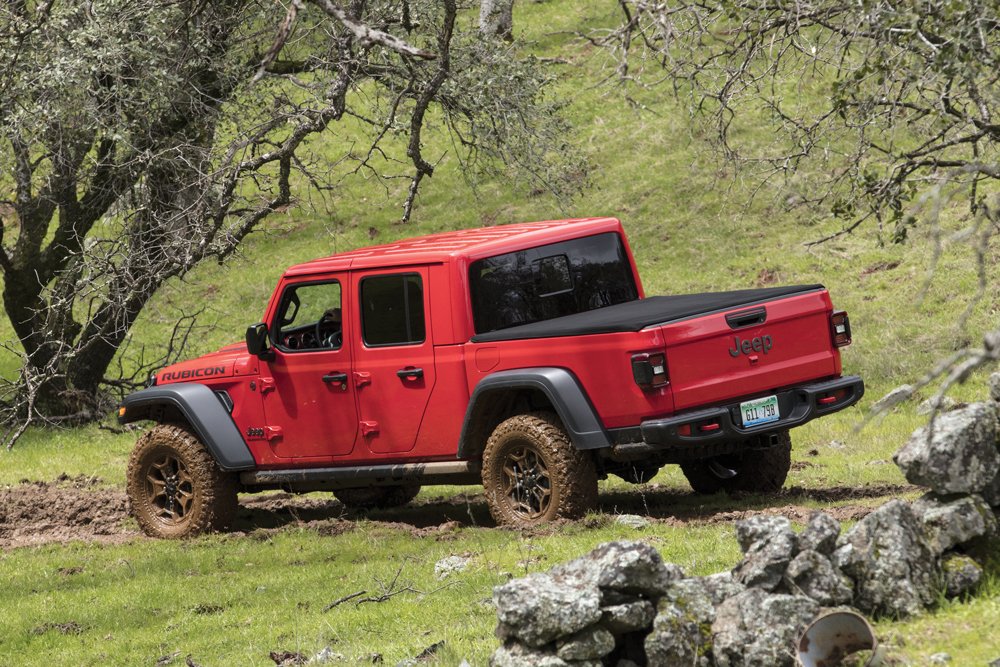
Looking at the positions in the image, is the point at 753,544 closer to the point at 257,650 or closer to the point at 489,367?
the point at 257,650

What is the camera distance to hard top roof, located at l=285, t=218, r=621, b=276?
30.5ft

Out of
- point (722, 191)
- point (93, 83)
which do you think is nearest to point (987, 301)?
point (722, 191)

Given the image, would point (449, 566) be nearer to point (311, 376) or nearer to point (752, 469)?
point (311, 376)

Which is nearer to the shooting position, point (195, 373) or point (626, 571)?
point (626, 571)

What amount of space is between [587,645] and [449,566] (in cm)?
262

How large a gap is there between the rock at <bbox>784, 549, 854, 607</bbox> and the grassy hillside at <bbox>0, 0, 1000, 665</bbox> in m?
0.24

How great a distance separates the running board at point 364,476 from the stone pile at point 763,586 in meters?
3.70

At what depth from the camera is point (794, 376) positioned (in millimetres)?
8789

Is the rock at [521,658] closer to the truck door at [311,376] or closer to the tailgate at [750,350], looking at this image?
the tailgate at [750,350]

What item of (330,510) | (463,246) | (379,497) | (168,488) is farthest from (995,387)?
(168,488)

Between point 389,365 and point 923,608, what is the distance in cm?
466

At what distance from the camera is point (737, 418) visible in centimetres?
848

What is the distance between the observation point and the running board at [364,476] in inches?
368

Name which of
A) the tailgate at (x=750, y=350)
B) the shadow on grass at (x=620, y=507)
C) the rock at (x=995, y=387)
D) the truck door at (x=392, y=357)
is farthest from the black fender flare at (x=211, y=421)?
the rock at (x=995, y=387)
